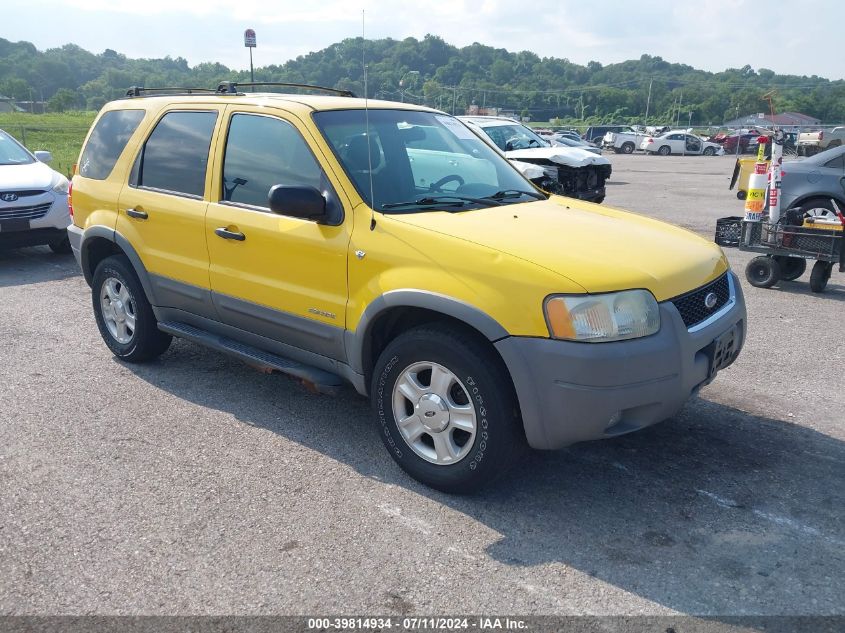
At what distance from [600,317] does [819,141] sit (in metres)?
31.0

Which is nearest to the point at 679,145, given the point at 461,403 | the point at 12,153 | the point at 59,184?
the point at 12,153

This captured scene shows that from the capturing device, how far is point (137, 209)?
5121mm

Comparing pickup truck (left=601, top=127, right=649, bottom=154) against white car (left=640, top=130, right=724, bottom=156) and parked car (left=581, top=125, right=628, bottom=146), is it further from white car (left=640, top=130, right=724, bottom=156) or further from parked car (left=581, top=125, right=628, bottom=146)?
parked car (left=581, top=125, right=628, bottom=146)

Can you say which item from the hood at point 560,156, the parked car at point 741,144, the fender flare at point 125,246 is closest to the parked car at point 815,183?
the hood at point 560,156

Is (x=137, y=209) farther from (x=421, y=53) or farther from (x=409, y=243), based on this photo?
(x=421, y=53)

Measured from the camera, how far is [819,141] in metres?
29.8

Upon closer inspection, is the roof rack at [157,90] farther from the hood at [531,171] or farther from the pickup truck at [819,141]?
the pickup truck at [819,141]

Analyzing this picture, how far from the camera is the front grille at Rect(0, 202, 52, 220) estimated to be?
9016 mm

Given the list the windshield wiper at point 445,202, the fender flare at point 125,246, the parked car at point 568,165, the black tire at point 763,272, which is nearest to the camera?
the windshield wiper at point 445,202

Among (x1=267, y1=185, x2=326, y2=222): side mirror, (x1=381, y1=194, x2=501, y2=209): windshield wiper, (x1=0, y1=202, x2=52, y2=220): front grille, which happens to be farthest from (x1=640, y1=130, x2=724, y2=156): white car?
(x1=267, y1=185, x2=326, y2=222): side mirror

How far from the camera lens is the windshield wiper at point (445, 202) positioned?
4.05 metres

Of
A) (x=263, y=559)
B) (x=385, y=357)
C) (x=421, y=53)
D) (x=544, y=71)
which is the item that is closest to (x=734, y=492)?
(x=385, y=357)

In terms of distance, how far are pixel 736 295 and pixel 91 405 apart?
3961mm

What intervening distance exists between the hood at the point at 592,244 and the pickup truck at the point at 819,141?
9.65 metres
